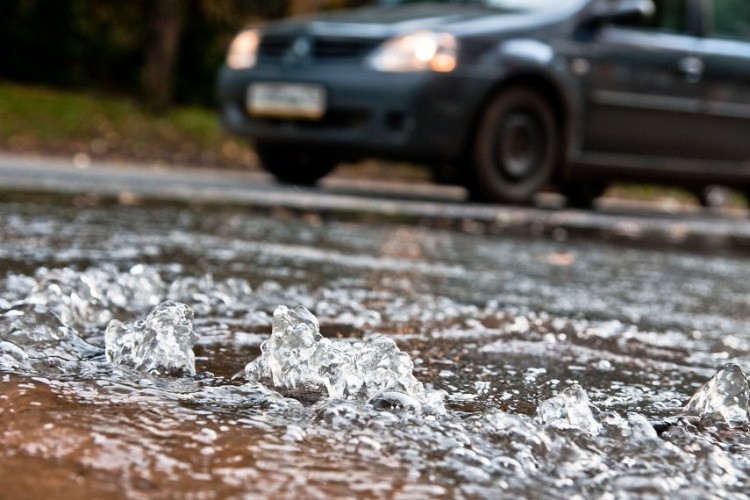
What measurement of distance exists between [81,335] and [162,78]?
44.6 ft

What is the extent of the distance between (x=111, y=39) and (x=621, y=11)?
11734 millimetres

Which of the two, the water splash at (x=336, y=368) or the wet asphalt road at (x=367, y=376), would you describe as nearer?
the wet asphalt road at (x=367, y=376)

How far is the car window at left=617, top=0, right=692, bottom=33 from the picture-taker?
311 inches

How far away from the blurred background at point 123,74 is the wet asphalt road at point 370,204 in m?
4.01

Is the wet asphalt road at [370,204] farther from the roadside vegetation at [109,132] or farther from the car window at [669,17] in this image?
the roadside vegetation at [109,132]

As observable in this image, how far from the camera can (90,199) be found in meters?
5.03

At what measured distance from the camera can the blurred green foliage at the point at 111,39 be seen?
17.2 m

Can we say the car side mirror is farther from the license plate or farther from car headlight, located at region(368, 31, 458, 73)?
the license plate

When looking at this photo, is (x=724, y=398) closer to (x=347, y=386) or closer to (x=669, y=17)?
(x=347, y=386)

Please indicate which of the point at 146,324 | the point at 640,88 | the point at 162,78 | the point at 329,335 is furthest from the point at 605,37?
the point at 162,78

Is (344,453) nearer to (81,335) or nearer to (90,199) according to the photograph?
(81,335)

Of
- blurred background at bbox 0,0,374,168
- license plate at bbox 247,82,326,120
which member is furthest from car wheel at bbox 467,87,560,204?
blurred background at bbox 0,0,374,168

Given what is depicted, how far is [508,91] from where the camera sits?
7141 mm

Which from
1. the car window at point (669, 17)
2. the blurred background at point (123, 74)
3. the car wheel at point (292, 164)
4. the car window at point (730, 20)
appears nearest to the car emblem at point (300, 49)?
the car wheel at point (292, 164)
